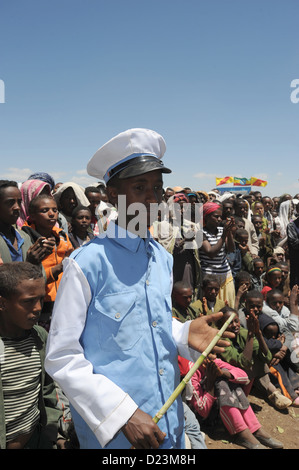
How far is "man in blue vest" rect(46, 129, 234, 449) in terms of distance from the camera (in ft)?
3.69

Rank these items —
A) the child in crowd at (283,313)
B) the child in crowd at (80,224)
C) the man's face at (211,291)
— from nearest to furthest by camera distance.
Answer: the child in crowd at (80,224) < the man's face at (211,291) < the child in crowd at (283,313)

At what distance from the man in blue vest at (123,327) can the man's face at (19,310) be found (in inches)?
35.2

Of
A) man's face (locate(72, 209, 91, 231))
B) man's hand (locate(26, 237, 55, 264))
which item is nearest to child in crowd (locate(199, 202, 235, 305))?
man's face (locate(72, 209, 91, 231))

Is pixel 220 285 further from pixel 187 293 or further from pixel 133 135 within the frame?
pixel 133 135

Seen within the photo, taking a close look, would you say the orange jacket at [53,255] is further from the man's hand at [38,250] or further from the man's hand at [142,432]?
the man's hand at [142,432]

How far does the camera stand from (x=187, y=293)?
386 cm

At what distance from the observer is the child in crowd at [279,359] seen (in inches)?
166

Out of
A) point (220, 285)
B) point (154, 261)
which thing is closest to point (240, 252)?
point (220, 285)

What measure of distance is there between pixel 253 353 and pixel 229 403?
2.27 ft

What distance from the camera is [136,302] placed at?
133 cm

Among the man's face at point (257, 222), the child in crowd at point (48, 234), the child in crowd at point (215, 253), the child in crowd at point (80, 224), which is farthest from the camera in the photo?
the man's face at point (257, 222)

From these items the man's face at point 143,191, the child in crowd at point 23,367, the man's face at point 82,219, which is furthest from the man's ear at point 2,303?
the man's face at point 82,219

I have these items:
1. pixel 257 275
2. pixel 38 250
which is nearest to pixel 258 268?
pixel 257 275

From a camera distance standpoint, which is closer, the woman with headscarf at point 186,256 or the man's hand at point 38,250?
the man's hand at point 38,250
